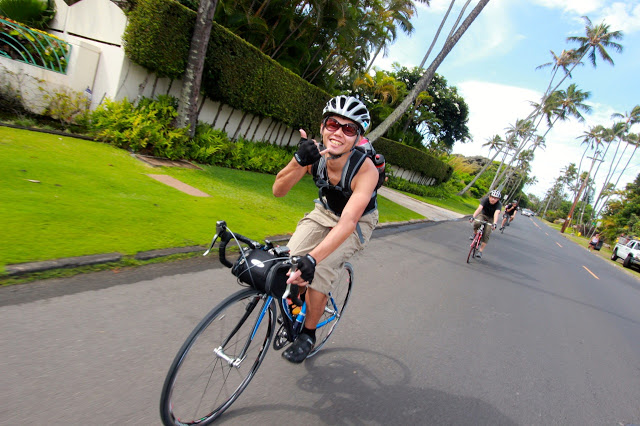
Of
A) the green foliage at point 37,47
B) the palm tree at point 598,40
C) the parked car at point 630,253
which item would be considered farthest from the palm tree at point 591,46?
the green foliage at point 37,47

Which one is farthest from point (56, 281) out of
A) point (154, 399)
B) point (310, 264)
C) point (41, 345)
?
point (310, 264)

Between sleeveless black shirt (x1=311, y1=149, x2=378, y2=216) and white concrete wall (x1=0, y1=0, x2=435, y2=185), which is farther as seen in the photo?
white concrete wall (x1=0, y1=0, x2=435, y2=185)

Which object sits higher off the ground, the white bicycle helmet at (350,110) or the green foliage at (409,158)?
the green foliage at (409,158)

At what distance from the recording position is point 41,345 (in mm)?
2467

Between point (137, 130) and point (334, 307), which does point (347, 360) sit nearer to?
point (334, 307)

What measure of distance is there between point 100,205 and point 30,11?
9271mm

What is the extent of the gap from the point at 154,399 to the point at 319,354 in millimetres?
1532

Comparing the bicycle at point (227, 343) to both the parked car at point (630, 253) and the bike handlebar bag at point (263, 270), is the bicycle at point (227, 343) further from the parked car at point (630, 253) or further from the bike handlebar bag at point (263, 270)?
the parked car at point (630, 253)

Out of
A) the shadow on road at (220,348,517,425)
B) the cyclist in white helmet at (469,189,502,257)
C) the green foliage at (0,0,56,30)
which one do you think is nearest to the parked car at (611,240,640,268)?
the cyclist in white helmet at (469,189,502,257)

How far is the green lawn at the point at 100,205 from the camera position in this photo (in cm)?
391

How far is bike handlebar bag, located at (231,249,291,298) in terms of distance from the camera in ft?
6.63

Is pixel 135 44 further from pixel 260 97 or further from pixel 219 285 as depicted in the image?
pixel 219 285

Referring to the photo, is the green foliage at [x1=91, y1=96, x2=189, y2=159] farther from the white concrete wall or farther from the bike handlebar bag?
the bike handlebar bag

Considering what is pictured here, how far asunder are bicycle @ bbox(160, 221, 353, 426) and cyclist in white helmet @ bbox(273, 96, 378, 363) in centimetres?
25
